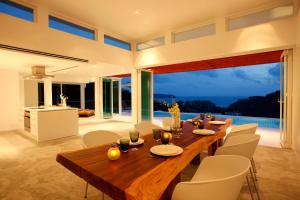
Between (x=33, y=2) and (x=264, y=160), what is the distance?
18.4ft

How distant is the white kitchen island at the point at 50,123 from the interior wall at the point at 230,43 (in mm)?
3009

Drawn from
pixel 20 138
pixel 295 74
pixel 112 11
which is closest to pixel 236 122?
pixel 295 74

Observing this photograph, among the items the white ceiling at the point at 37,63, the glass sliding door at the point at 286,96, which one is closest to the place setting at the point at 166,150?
the glass sliding door at the point at 286,96

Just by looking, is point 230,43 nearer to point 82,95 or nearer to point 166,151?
point 166,151

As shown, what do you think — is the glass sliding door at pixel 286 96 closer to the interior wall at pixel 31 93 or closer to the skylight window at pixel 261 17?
the skylight window at pixel 261 17

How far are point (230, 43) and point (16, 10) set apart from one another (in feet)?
15.7

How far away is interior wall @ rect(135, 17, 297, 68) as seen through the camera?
11.9ft

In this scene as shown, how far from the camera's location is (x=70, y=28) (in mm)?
4523

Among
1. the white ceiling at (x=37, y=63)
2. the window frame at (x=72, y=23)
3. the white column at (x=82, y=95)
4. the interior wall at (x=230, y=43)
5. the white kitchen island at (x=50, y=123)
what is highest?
the window frame at (x=72, y=23)

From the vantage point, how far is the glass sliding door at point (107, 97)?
362 inches

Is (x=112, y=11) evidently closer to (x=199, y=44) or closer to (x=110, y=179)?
(x=199, y=44)

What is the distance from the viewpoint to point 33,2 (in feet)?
12.5

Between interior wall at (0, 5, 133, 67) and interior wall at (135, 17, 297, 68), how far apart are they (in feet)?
5.39

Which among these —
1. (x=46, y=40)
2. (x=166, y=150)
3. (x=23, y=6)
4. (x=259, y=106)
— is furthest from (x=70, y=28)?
(x=259, y=106)
